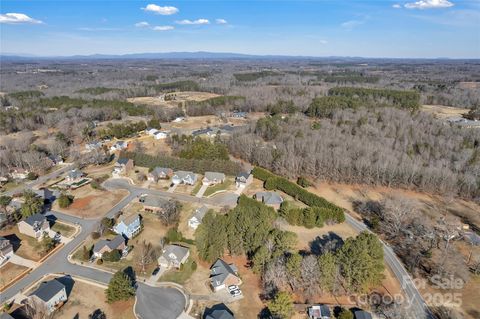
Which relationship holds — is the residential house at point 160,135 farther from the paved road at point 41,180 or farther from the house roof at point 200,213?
the house roof at point 200,213

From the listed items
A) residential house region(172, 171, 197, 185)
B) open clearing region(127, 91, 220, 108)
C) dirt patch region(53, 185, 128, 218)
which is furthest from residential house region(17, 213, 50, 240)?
open clearing region(127, 91, 220, 108)

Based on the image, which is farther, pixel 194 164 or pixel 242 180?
pixel 194 164

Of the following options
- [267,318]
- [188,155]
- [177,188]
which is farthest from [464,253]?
[188,155]

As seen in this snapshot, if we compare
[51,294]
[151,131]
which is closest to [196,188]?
[51,294]

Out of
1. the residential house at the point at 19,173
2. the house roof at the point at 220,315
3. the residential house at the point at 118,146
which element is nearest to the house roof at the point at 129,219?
the house roof at the point at 220,315

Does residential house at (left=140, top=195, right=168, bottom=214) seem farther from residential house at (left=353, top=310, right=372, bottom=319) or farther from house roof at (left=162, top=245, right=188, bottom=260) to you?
residential house at (left=353, top=310, right=372, bottom=319)

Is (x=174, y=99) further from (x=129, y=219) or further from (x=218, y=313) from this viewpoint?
(x=218, y=313)

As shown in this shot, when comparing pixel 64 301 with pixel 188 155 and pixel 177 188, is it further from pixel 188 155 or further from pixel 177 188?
pixel 188 155
